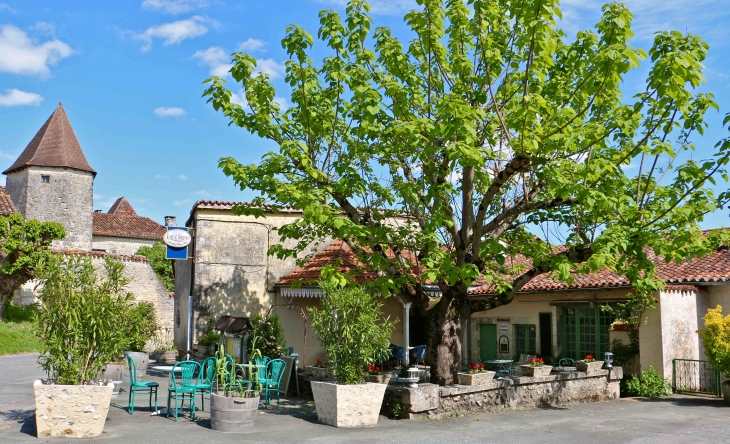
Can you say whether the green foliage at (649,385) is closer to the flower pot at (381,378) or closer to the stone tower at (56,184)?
the flower pot at (381,378)

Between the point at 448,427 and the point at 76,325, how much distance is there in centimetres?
560

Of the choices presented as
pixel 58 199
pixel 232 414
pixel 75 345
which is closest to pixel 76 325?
pixel 75 345

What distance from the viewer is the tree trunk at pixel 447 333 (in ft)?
38.5

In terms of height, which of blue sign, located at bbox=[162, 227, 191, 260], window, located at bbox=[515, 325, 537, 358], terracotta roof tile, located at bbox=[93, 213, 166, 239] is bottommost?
window, located at bbox=[515, 325, 537, 358]

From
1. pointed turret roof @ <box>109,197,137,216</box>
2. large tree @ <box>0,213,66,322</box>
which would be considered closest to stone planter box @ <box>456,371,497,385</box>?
large tree @ <box>0,213,66,322</box>

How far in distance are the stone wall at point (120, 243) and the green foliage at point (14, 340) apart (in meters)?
20.8

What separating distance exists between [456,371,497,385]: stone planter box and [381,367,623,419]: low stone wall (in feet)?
0.33

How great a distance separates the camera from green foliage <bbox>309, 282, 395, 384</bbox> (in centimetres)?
1007

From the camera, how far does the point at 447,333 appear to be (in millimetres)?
11883

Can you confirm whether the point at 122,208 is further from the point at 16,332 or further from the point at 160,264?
the point at 16,332

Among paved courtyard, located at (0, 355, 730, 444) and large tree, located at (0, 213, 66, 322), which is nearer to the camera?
paved courtyard, located at (0, 355, 730, 444)

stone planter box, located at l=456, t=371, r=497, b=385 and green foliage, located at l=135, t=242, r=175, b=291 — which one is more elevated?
green foliage, located at l=135, t=242, r=175, b=291

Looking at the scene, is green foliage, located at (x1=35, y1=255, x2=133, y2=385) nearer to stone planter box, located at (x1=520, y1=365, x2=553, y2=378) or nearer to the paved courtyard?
the paved courtyard

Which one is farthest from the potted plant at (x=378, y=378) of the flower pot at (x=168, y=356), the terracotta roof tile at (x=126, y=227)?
the terracotta roof tile at (x=126, y=227)
